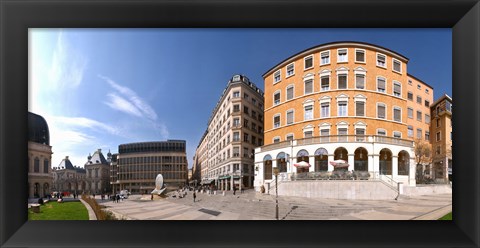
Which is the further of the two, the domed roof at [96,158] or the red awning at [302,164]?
the red awning at [302,164]

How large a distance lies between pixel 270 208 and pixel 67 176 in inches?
213

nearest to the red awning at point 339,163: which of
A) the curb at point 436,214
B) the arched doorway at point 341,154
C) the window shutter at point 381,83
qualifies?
→ the arched doorway at point 341,154

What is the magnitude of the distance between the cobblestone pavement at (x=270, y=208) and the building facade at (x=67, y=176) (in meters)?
0.82

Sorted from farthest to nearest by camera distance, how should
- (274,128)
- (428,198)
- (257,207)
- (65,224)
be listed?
(274,128) → (257,207) → (428,198) → (65,224)

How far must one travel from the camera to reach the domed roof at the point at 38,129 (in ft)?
14.5

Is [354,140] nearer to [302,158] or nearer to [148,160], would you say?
[302,158]

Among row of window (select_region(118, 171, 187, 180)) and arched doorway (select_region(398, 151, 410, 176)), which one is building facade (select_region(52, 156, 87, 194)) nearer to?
row of window (select_region(118, 171, 187, 180))

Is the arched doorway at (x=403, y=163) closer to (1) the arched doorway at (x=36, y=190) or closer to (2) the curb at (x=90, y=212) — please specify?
(2) the curb at (x=90, y=212)

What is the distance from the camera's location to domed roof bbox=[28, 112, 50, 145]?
4.41m
